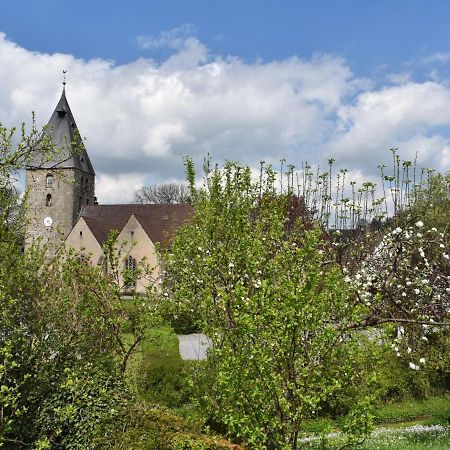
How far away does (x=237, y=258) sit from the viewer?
887 cm

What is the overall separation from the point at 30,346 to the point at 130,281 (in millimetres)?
3058

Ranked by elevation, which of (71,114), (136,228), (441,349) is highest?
(71,114)

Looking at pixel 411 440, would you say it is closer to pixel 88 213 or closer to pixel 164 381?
pixel 164 381

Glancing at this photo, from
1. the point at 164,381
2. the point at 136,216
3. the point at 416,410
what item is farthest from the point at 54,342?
the point at 136,216

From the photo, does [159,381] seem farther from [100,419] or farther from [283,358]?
[283,358]

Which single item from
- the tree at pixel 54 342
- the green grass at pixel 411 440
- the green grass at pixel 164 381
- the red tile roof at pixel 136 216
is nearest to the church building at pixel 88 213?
the red tile roof at pixel 136 216

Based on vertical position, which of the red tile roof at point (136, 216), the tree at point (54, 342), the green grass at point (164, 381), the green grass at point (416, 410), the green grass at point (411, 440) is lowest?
the green grass at point (416, 410)

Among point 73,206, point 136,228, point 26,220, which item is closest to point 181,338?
point 26,220

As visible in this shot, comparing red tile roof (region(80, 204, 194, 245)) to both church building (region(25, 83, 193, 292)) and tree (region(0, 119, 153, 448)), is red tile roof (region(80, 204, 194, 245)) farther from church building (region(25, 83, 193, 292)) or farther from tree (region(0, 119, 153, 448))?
tree (region(0, 119, 153, 448))

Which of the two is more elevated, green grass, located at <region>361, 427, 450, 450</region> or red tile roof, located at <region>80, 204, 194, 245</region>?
red tile roof, located at <region>80, 204, 194, 245</region>

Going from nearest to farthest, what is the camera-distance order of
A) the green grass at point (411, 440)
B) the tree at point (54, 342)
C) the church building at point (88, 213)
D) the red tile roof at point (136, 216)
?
the tree at point (54, 342) → the green grass at point (411, 440) → the church building at point (88, 213) → the red tile roof at point (136, 216)

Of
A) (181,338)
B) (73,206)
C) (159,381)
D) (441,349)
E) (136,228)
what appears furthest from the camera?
(73,206)

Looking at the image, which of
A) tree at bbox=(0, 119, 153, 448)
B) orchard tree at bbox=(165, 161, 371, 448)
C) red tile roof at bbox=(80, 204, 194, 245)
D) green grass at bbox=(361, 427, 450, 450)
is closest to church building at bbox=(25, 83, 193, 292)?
red tile roof at bbox=(80, 204, 194, 245)

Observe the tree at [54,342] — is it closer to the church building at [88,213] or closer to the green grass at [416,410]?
the green grass at [416,410]
